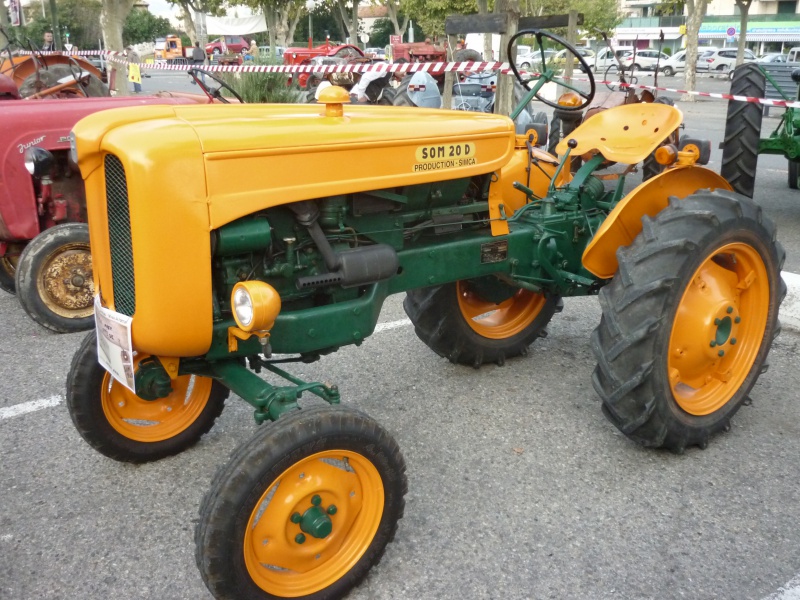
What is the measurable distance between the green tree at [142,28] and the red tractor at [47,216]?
52992 mm

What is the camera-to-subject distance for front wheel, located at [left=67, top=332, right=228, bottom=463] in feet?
9.46

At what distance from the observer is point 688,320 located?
3.10 metres

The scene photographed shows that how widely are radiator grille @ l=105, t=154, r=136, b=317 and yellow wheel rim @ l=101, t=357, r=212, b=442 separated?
633mm

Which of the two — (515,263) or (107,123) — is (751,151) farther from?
(107,123)

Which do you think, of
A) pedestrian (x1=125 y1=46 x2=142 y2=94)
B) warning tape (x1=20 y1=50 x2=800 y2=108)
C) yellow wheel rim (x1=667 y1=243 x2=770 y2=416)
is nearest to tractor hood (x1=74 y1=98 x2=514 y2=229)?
yellow wheel rim (x1=667 y1=243 x2=770 y2=416)

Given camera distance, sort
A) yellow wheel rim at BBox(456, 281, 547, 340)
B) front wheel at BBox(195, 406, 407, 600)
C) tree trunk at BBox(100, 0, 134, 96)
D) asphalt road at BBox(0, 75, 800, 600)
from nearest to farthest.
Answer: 1. front wheel at BBox(195, 406, 407, 600)
2. asphalt road at BBox(0, 75, 800, 600)
3. yellow wheel rim at BBox(456, 281, 547, 340)
4. tree trunk at BBox(100, 0, 134, 96)

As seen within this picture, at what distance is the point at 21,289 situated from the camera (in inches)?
184

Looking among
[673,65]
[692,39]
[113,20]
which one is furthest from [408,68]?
[673,65]

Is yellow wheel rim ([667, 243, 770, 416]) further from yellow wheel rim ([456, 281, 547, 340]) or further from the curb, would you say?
the curb

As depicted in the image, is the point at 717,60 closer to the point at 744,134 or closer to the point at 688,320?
the point at 744,134

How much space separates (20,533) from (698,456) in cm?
267

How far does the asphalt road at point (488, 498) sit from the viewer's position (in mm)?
2451

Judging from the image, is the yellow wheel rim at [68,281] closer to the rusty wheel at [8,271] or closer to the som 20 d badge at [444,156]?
the rusty wheel at [8,271]

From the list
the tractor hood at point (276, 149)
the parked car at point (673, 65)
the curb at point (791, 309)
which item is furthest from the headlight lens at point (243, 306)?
the parked car at point (673, 65)
